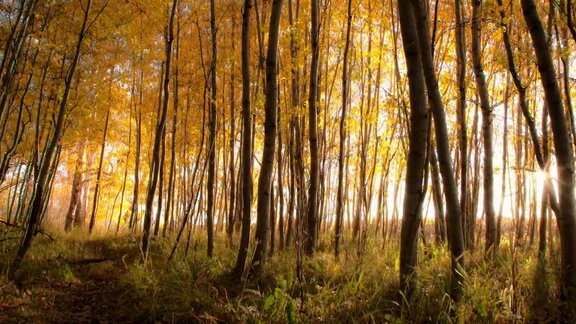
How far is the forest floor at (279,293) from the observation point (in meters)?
2.71

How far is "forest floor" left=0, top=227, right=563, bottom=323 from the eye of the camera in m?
2.71

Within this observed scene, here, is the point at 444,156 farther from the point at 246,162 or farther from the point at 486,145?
the point at 486,145

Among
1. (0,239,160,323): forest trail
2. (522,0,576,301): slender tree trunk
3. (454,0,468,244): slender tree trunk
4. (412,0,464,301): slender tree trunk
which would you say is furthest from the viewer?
(454,0,468,244): slender tree trunk

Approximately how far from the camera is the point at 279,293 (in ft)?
10.2

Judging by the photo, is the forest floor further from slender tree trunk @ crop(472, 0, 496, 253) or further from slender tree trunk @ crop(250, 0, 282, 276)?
slender tree trunk @ crop(472, 0, 496, 253)

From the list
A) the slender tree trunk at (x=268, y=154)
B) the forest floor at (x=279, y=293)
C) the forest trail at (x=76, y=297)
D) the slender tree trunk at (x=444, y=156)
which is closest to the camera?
the forest floor at (x=279, y=293)

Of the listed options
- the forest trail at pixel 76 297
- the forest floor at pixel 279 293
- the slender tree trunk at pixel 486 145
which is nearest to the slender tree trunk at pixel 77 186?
the forest floor at pixel 279 293

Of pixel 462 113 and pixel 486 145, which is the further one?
pixel 486 145

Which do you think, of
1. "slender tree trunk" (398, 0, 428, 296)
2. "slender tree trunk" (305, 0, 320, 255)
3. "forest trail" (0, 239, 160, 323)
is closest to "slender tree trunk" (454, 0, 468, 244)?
"slender tree trunk" (305, 0, 320, 255)

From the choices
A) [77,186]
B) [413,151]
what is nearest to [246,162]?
[413,151]

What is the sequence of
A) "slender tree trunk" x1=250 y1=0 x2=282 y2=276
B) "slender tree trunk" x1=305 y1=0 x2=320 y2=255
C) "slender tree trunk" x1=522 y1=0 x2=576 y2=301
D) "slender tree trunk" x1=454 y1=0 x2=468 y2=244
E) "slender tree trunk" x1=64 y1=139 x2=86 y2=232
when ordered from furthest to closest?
"slender tree trunk" x1=64 y1=139 x2=86 y2=232
"slender tree trunk" x1=305 y1=0 x2=320 y2=255
"slender tree trunk" x1=454 y1=0 x2=468 y2=244
"slender tree trunk" x1=250 y1=0 x2=282 y2=276
"slender tree trunk" x1=522 y1=0 x2=576 y2=301

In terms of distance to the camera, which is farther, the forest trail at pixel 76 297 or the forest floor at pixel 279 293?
the forest trail at pixel 76 297

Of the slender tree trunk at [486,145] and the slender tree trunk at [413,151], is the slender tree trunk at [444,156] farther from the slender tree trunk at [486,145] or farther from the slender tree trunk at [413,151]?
the slender tree trunk at [486,145]

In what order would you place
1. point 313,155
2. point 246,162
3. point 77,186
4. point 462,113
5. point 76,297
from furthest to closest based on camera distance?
point 77,186 < point 313,155 < point 462,113 < point 246,162 < point 76,297
